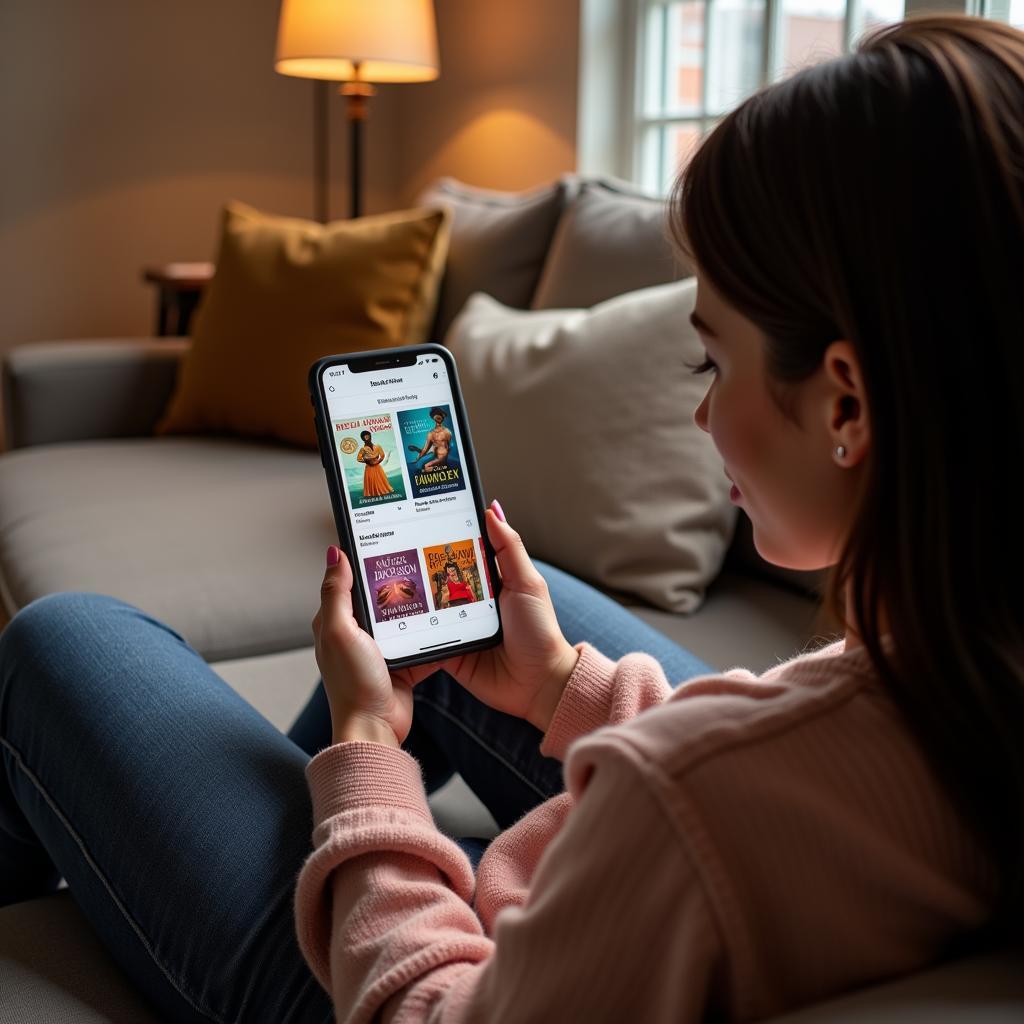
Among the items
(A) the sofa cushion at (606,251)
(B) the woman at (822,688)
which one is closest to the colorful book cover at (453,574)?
(B) the woman at (822,688)

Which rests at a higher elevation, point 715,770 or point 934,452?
point 934,452

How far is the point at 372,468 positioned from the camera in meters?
0.96

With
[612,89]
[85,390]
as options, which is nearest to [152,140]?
[85,390]

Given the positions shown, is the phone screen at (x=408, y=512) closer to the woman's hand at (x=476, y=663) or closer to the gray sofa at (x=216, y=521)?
the woman's hand at (x=476, y=663)

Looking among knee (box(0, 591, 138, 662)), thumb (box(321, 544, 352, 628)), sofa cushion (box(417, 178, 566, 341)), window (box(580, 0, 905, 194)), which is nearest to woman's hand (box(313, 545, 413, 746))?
thumb (box(321, 544, 352, 628))

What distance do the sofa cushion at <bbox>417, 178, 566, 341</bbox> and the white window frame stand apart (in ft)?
1.80

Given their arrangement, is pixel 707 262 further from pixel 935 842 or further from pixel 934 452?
pixel 935 842

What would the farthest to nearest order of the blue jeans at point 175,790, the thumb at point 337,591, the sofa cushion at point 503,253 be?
the sofa cushion at point 503,253 < the thumb at point 337,591 < the blue jeans at point 175,790

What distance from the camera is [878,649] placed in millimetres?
498

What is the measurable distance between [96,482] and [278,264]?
551 mm

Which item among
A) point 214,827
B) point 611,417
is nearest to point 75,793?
point 214,827

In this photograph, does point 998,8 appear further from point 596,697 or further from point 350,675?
point 350,675

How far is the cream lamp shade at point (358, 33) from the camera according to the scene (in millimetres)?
2639

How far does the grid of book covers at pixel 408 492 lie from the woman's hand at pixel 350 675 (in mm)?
64
